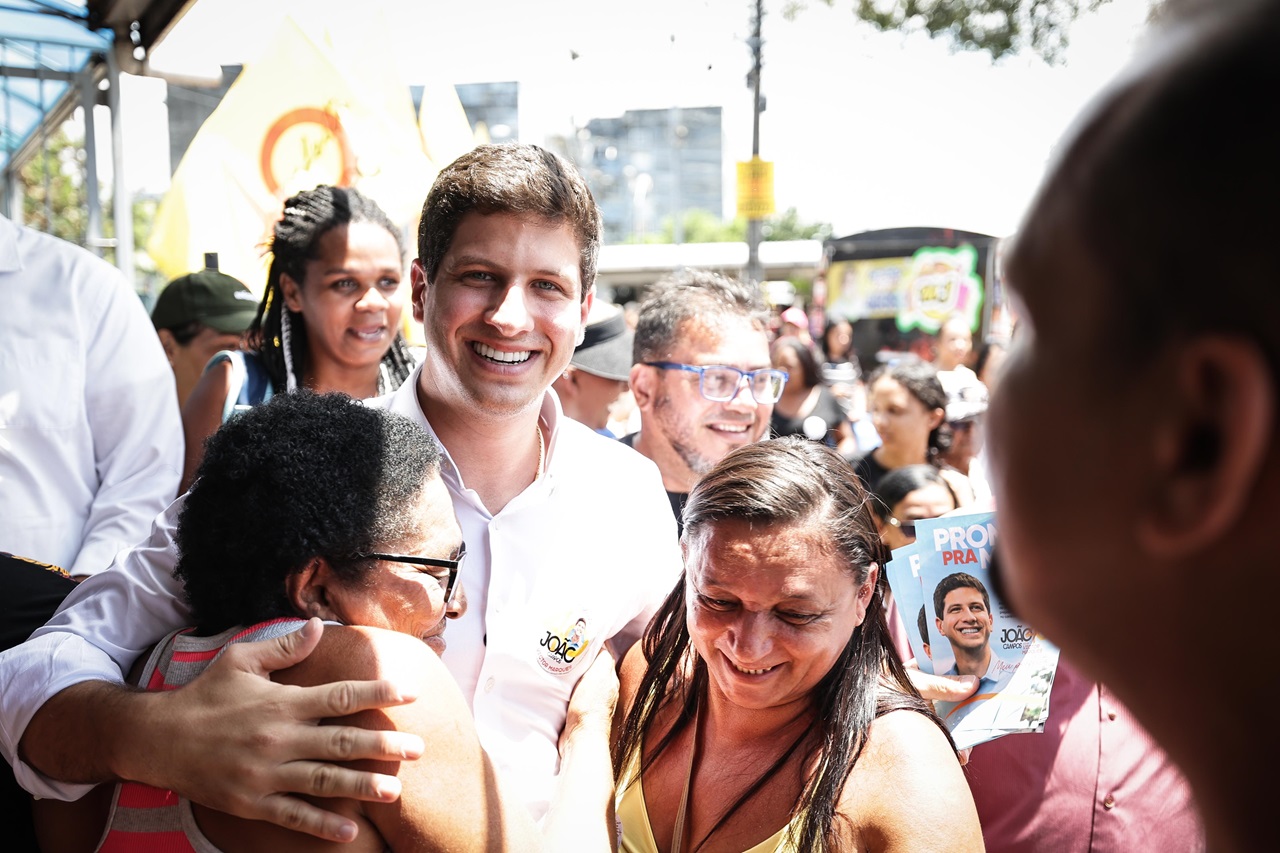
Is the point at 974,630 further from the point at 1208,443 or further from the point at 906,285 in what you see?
the point at 906,285

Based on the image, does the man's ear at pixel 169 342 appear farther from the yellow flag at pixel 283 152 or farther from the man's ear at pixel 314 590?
the man's ear at pixel 314 590

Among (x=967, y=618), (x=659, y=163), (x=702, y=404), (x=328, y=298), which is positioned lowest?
(x=967, y=618)

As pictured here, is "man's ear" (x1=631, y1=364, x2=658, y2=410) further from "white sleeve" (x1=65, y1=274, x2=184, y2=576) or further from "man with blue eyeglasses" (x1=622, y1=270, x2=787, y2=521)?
"white sleeve" (x1=65, y1=274, x2=184, y2=576)

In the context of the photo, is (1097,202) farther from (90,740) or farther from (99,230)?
(99,230)

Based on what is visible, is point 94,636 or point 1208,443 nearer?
point 1208,443

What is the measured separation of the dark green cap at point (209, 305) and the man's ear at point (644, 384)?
5.91ft

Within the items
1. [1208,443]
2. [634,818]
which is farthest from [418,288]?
[1208,443]

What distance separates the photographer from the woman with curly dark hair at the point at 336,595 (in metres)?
1.43

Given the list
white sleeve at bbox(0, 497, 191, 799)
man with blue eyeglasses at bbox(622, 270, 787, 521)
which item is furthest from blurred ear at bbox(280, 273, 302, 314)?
white sleeve at bbox(0, 497, 191, 799)

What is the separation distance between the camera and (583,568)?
7.44 ft

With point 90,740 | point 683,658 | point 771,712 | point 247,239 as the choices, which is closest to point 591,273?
point 683,658

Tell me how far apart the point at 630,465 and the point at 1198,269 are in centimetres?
208

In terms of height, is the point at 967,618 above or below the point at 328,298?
below

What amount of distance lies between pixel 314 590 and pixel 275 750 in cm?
28
